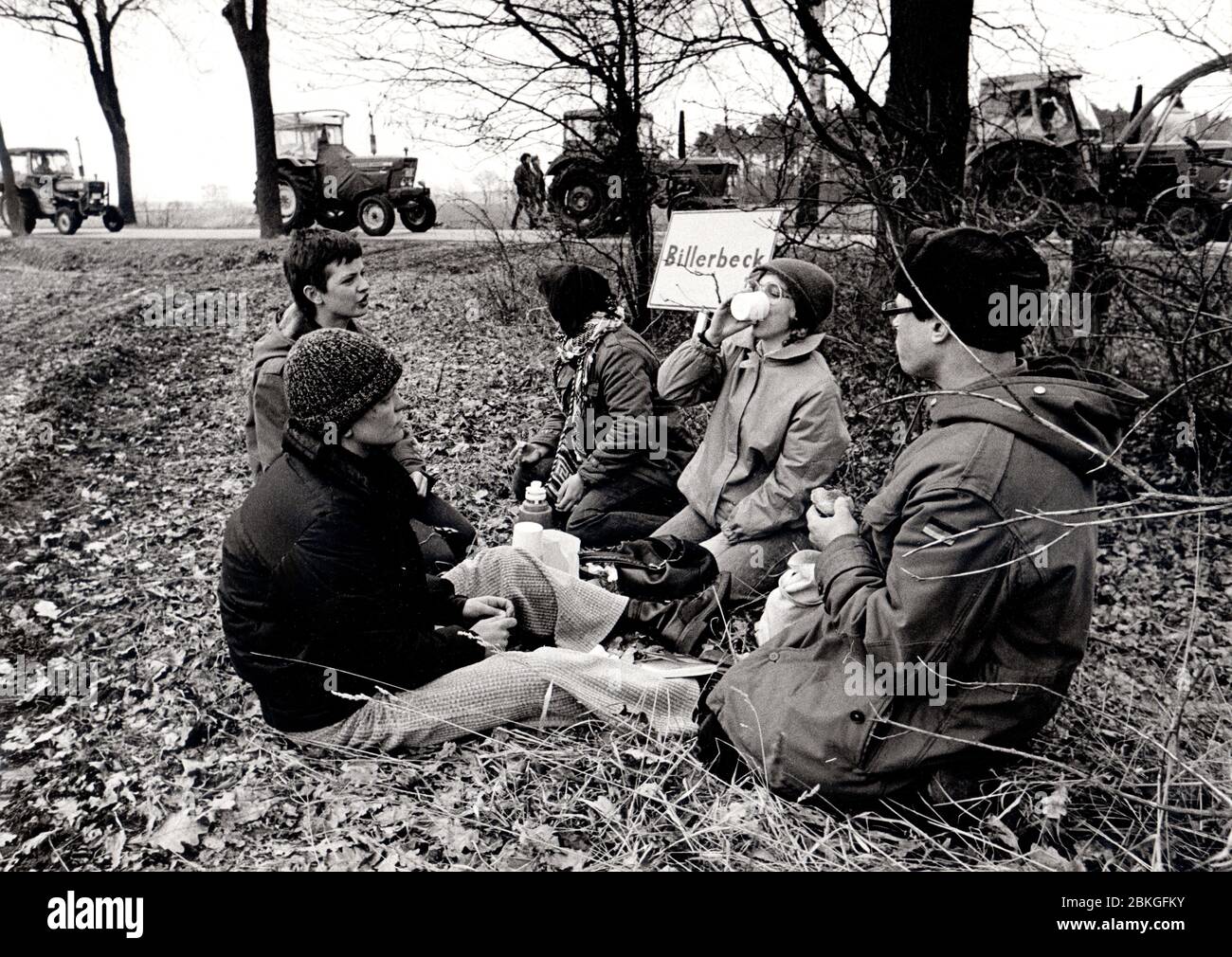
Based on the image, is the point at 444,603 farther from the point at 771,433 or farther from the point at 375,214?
the point at 375,214

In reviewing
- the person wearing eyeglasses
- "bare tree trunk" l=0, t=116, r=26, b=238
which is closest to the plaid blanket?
the person wearing eyeglasses

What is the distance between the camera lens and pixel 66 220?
675 inches

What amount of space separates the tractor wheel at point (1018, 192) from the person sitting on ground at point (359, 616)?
11.3 ft

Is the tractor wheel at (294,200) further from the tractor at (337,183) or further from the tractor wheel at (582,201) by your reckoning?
the tractor wheel at (582,201)

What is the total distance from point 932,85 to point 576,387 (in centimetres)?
312

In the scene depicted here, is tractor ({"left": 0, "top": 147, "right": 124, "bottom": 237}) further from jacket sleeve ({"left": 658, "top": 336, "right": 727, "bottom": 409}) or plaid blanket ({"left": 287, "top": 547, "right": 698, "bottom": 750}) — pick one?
plaid blanket ({"left": 287, "top": 547, "right": 698, "bottom": 750})

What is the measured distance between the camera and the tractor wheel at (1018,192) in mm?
4812

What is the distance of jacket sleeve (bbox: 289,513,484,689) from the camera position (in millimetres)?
2377

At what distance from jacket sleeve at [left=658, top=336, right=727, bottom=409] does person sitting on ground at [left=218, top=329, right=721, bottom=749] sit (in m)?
1.45

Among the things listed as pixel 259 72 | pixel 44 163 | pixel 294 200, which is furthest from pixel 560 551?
pixel 44 163

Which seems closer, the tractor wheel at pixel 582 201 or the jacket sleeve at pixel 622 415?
the jacket sleeve at pixel 622 415

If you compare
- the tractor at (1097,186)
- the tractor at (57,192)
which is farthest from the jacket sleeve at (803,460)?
the tractor at (57,192)

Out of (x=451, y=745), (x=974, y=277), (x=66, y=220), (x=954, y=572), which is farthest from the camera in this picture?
(x=66, y=220)
